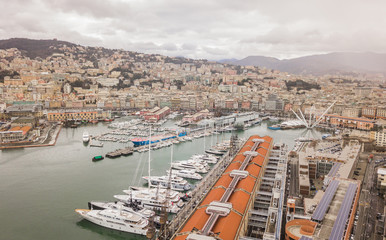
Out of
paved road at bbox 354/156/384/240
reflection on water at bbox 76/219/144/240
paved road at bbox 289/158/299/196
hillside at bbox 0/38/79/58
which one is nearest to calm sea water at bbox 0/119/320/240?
reflection on water at bbox 76/219/144/240

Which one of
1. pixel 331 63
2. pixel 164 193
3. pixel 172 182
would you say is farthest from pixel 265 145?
pixel 331 63

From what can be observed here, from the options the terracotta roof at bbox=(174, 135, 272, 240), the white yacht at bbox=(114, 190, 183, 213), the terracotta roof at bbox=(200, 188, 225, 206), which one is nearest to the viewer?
the terracotta roof at bbox=(174, 135, 272, 240)

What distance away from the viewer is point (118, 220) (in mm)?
5141

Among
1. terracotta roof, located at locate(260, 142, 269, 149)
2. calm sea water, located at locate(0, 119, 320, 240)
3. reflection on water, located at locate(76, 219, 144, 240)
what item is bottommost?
reflection on water, located at locate(76, 219, 144, 240)

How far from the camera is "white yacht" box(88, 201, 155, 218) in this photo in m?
5.41

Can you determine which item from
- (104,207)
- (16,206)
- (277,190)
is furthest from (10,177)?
(277,190)

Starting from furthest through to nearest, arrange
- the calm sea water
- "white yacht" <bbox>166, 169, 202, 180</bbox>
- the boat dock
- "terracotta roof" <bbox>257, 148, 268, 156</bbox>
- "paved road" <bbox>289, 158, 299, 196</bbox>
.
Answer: the boat dock
"terracotta roof" <bbox>257, 148, 268, 156</bbox>
"white yacht" <bbox>166, 169, 202, 180</bbox>
"paved road" <bbox>289, 158, 299, 196</bbox>
the calm sea water

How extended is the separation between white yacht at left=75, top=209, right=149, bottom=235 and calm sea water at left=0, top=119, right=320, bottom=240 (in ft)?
0.37

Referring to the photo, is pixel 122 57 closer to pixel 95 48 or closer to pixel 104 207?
pixel 95 48

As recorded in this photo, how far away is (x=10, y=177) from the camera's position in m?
7.57

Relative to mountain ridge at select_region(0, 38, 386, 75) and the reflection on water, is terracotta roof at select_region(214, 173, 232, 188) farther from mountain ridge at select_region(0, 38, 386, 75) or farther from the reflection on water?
mountain ridge at select_region(0, 38, 386, 75)

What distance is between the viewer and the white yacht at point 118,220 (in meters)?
5.02

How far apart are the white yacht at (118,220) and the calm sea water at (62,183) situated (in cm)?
11

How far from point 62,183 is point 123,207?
2573 millimetres
